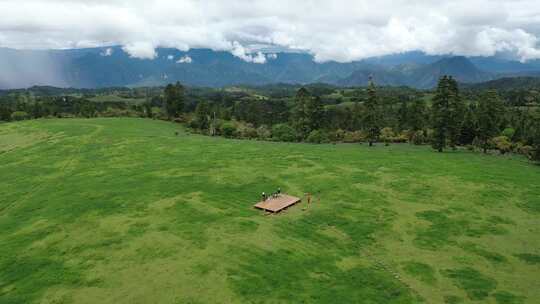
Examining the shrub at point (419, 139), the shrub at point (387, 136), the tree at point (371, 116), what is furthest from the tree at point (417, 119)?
the tree at point (371, 116)

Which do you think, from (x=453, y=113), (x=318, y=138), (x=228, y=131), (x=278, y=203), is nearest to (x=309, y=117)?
(x=318, y=138)

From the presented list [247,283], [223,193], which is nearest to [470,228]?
[247,283]

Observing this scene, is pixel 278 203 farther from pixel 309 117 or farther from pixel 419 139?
pixel 309 117

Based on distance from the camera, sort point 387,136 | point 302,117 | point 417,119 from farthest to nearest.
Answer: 1. point 417,119
2. point 302,117
3. point 387,136

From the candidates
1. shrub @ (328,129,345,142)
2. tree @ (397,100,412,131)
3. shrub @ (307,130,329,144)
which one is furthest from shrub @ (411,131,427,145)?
tree @ (397,100,412,131)

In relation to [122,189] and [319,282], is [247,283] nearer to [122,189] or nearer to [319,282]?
[319,282]

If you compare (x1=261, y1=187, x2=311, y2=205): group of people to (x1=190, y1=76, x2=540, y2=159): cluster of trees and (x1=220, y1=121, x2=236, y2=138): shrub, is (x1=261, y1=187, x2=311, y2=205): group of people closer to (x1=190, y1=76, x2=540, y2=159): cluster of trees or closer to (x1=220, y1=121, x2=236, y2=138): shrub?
(x1=190, y1=76, x2=540, y2=159): cluster of trees
